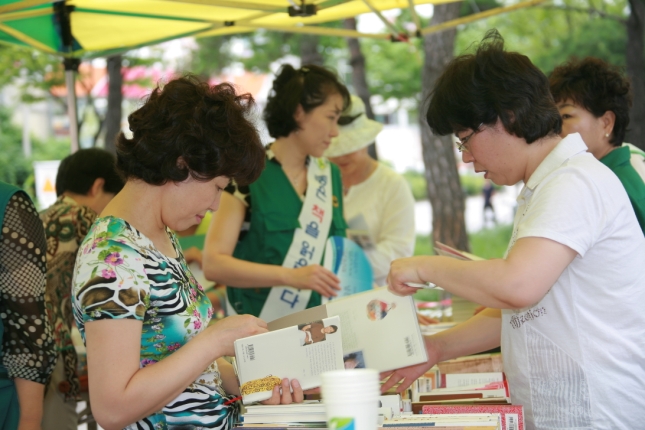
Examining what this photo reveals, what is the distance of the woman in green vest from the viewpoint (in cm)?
279

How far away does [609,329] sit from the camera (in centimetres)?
166

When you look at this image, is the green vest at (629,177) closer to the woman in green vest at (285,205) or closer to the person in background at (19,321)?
the woman in green vest at (285,205)

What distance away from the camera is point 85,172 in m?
3.25

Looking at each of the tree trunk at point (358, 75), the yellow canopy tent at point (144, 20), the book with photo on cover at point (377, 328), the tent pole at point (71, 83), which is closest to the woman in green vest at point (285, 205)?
the yellow canopy tent at point (144, 20)

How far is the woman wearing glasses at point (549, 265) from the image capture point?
1.56 meters

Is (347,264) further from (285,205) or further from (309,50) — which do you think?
(309,50)

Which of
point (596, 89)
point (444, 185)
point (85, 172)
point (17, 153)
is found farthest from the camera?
point (17, 153)

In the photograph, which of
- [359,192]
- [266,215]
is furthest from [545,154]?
[359,192]

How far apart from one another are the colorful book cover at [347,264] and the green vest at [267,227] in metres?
0.14

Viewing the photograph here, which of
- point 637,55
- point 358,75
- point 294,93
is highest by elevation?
point 358,75

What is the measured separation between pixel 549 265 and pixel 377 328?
554mm

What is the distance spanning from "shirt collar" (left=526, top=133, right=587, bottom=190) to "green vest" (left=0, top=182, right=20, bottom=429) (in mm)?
1409

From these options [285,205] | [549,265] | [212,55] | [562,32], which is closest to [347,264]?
[285,205]

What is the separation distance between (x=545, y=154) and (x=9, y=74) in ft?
25.1
